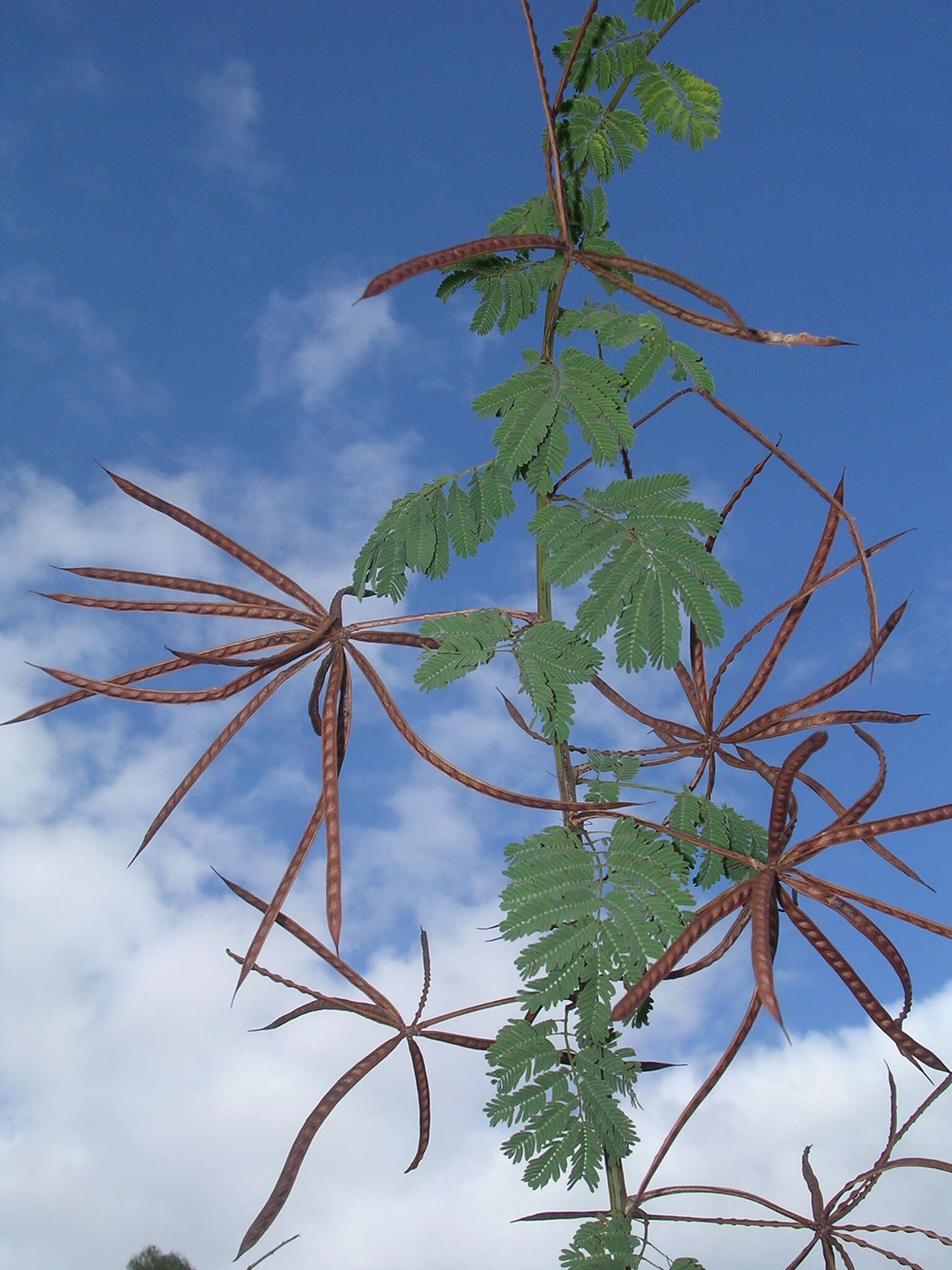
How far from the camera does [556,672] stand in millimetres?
2312

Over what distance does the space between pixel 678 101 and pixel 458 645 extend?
72.1 inches

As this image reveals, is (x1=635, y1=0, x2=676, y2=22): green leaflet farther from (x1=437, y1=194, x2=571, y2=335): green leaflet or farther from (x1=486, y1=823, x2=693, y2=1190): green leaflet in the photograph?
(x1=486, y1=823, x2=693, y2=1190): green leaflet

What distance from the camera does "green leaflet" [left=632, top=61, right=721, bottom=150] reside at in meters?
2.99

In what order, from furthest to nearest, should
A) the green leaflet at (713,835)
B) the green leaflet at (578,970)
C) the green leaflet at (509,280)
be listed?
1. the green leaflet at (509,280)
2. the green leaflet at (713,835)
3. the green leaflet at (578,970)

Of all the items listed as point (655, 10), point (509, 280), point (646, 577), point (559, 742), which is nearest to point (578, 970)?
point (559, 742)

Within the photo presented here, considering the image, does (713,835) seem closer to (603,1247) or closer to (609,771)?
(609,771)

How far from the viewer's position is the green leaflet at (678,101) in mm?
2988

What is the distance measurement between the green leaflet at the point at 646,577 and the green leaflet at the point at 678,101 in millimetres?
1349

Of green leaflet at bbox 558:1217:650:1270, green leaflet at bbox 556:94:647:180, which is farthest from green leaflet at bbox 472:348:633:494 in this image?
green leaflet at bbox 558:1217:650:1270

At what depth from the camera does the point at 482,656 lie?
7.74ft

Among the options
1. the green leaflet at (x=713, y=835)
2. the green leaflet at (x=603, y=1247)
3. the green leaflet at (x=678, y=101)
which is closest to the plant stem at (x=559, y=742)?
the green leaflet at (x=603, y=1247)

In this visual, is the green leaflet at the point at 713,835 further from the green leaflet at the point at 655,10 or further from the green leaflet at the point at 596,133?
the green leaflet at the point at 655,10

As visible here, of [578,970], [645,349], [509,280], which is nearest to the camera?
[578,970]

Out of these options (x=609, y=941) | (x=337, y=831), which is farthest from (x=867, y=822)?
(x=337, y=831)
